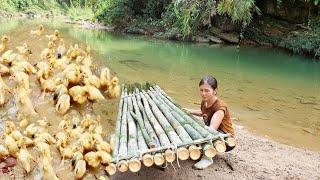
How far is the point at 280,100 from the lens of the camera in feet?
30.1

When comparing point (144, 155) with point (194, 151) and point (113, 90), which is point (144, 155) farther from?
point (113, 90)

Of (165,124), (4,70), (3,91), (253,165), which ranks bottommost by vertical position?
(253,165)

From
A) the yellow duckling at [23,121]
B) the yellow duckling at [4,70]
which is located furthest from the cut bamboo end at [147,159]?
the yellow duckling at [4,70]

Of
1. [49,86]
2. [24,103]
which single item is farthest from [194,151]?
[49,86]

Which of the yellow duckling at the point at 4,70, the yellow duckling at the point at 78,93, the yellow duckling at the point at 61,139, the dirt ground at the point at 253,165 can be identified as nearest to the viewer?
the yellow duckling at the point at 61,139

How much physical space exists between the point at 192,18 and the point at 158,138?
50.4ft

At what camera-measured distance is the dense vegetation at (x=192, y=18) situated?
55.0 feet

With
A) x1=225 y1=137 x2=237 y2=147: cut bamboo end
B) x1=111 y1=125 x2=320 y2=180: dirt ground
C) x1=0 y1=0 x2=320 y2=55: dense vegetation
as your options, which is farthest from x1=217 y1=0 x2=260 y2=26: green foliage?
x1=225 y1=137 x2=237 y2=147: cut bamboo end

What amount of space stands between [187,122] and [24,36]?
14.9ft

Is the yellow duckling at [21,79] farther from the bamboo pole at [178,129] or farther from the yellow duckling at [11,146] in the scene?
the bamboo pole at [178,129]

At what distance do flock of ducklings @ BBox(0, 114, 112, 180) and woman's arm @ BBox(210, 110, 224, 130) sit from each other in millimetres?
1005

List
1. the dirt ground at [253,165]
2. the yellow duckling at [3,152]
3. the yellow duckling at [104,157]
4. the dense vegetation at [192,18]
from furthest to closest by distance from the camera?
the dense vegetation at [192,18] < the dirt ground at [253,165] < the yellow duckling at [104,157] < the yellow duckling at [3,152]

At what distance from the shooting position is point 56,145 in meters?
3.74

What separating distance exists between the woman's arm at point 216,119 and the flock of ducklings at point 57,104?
1.00 m
